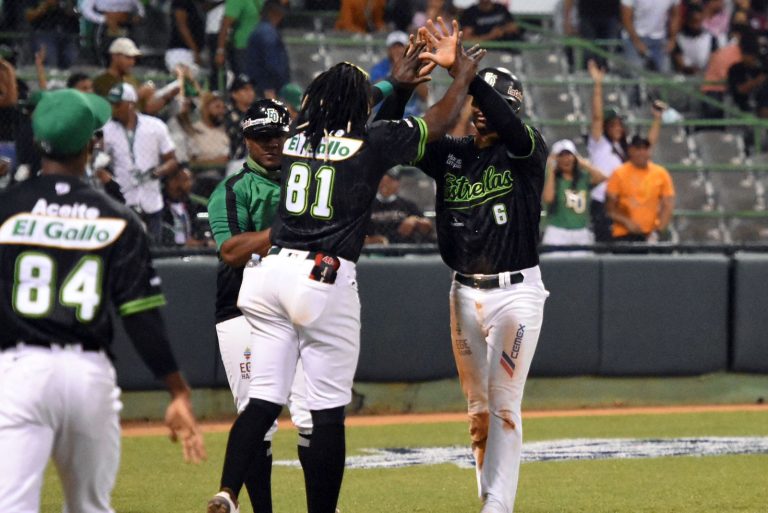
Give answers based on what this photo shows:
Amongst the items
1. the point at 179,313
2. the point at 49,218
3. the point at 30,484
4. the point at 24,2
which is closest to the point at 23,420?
the point at 30,484

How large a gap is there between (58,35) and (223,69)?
5.45 feet

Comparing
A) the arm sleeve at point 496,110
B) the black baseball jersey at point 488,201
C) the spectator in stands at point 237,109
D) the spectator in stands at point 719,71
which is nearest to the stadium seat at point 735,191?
the spectator in stands at point 719,71

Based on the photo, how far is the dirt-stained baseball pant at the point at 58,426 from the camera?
153 inches

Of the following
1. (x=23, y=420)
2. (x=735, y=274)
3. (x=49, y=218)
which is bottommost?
(x=735, y=274)

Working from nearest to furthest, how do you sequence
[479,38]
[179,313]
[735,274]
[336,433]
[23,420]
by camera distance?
[23,420] → [336,433] → [179,313] → [735,274] → [479,38]

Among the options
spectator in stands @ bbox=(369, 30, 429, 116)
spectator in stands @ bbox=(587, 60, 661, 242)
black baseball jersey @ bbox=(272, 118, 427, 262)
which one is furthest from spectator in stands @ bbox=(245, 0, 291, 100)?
black baseball jersey @ bbox=(272, 118, 427, 262)

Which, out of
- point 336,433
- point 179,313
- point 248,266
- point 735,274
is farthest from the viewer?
point 735,274

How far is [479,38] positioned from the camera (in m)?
16.2

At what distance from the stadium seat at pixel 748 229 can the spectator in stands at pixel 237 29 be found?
5.33 meters

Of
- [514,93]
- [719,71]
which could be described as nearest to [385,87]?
[514,93]

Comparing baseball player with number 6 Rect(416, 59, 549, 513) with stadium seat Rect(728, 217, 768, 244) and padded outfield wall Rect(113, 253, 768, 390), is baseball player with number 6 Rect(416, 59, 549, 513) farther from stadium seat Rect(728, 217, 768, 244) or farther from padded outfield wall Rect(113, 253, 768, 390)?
stadium seat Rect(728, 217, 768, 244)

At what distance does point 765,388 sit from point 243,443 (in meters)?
7.49

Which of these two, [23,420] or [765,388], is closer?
[23,420]

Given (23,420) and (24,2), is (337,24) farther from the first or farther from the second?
(23,420)
